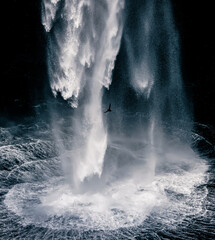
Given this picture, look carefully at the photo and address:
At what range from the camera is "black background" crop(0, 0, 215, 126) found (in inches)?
1208

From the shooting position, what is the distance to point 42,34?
3209 cm

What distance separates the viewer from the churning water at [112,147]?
427 inches

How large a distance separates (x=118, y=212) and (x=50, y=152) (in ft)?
31.8

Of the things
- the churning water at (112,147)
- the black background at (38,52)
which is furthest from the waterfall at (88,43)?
the black background at (38,52)

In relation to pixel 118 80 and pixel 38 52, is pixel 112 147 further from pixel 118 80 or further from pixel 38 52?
pixel 38 52

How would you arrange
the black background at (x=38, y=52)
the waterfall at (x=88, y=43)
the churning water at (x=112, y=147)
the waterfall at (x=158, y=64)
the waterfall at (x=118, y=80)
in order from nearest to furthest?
the churning water at (x=112, y=147)
the waterfall at (x=118, y=80)
the waterfall at (x=88, y=43)
the waterfall at (x=158, y=64)
the black background at (x=38, y=52)

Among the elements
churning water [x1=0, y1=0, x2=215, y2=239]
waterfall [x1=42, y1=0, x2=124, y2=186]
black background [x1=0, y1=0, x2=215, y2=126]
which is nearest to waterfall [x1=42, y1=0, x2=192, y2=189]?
waterfall [x1=42, y1=0, x2=124, y2=186]

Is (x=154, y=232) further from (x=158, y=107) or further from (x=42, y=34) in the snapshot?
(x=42, y=34)

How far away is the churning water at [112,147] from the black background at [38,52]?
5.58 ft

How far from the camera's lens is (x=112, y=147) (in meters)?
21.5

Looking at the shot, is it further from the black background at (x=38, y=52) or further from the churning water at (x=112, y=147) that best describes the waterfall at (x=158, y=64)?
the black background at (x=38, y=52)

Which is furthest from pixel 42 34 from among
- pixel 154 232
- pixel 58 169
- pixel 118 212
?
pixel 154 232

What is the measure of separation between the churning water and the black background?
1.70 meters

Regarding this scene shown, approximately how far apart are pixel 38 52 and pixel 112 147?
20.9 meters
